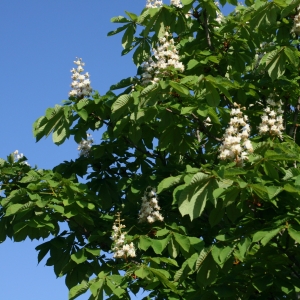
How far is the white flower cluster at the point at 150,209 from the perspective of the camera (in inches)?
207

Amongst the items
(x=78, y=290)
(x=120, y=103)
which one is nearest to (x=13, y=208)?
(x=78, y=290)

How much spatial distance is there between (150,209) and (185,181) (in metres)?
1.39

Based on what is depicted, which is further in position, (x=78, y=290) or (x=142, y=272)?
(x=78, y=290)

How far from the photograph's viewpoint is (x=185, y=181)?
3.97 metres

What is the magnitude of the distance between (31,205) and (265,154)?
7.06ft

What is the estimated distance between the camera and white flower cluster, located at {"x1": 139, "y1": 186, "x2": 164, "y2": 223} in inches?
207

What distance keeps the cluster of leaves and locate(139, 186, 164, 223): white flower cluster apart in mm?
81

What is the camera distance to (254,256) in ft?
15.6

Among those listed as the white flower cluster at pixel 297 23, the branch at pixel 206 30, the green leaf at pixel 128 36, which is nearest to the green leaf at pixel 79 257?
the green leaf at pixel 128 36

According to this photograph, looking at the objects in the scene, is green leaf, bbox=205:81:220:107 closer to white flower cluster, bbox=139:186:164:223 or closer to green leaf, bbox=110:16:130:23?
white flower cluster, bbox=139:186:164:223

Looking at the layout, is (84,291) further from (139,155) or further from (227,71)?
(227,71)

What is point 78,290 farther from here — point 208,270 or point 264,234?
point 264,234

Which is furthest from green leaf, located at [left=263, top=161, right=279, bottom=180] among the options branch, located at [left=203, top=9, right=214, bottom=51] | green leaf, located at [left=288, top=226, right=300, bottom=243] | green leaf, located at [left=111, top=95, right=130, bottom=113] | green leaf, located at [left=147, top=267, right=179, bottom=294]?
branch, located at [left=203, top=9, right=214, bottom=51]

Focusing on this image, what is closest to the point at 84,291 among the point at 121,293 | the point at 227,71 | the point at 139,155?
the point at 121,293
